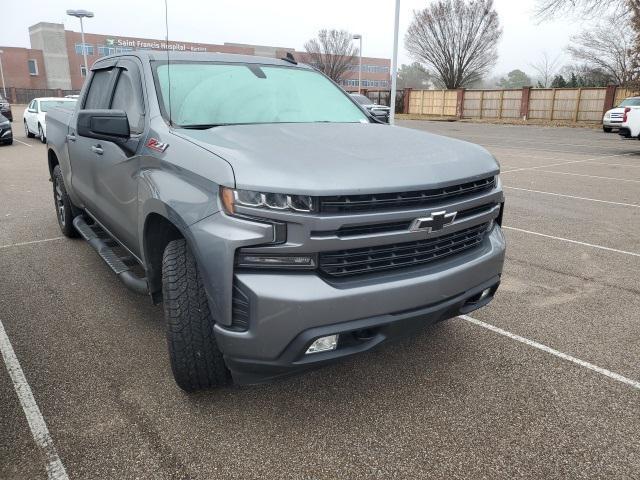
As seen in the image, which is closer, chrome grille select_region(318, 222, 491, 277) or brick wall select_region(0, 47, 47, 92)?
chrome grille select_region(318, 222, 491, 277)

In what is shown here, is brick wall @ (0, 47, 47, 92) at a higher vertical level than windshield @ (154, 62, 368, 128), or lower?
higher

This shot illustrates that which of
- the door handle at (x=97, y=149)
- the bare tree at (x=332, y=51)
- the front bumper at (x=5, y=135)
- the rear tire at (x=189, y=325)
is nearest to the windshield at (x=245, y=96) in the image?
the door handle at (x=97, y=149)

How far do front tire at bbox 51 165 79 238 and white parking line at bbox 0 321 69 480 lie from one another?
2254 millimetres

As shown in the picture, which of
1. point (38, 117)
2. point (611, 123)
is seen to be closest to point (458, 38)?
point (611, 123)

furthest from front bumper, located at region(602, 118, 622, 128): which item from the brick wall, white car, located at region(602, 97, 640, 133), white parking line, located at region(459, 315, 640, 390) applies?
the brick wall

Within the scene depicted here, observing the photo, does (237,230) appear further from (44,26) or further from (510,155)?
(44,26)

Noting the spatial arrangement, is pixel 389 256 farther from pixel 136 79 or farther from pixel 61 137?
pixel 61 137

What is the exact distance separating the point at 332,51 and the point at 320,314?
234ft

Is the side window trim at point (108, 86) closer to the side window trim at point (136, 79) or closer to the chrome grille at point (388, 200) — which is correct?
the side window trim at point (136, 79)

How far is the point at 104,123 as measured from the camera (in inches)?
117

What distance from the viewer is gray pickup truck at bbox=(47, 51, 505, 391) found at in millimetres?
2188

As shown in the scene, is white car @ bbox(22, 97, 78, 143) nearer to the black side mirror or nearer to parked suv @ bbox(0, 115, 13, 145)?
parked suv @ bbox(0, 115, 13, 145)

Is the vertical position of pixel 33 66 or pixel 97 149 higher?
pixel 33 66

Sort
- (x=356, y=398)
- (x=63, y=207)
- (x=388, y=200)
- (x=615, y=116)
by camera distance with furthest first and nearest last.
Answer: (x=615, y=116) < (x=63, y=207) < (x=356, y=398) < (x=388, y=200)
